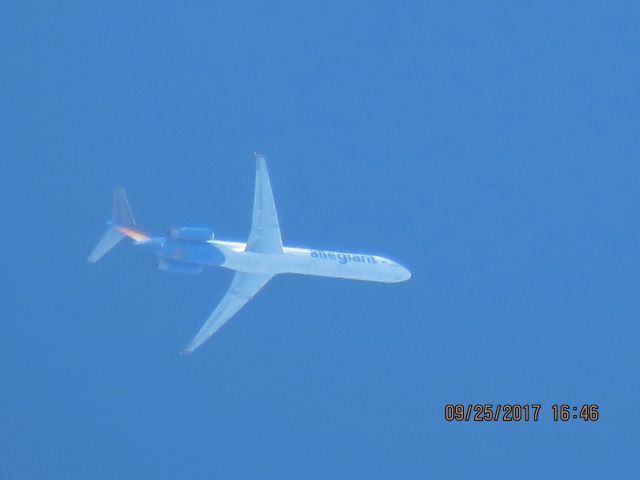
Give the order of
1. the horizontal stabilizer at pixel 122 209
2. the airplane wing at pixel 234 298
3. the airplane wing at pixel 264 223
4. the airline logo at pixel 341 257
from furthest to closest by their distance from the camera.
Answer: the horizontal stabilizer at pixel 122 209
the airplane wing at pixel 234 298
the airline logo at pixel 341 257
the airplane wing at pixel 264 223

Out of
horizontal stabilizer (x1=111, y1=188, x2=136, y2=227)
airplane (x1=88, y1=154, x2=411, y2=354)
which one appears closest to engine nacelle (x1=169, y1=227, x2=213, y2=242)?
airplane (x1=88, y1=154, x2=411, y2=354)

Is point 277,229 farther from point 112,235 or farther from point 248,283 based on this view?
point 112,235

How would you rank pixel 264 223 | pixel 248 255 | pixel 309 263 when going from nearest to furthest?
pixel 264 223, pixel 248 255, pixel 309 263

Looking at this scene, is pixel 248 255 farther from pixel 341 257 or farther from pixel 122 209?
pixel 122 209

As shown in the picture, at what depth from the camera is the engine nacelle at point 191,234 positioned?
31453 millimetres

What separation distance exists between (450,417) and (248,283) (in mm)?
11490

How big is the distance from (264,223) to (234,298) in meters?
4.44

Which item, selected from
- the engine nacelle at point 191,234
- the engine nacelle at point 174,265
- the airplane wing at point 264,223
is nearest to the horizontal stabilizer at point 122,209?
the engine nacelle at point 174,265

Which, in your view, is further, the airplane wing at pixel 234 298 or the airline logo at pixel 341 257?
the airplane wing at pixel 234 298

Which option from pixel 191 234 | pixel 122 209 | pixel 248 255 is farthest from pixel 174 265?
pixel 122 209

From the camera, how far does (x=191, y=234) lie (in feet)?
103

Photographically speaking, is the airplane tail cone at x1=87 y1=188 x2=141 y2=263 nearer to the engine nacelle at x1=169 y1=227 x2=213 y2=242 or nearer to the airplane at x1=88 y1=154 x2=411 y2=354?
the airplane at x1=88 y1=154 x2=411 y2=354

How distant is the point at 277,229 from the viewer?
1300 inches

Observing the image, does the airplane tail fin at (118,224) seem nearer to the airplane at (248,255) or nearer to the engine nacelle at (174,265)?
the airplane at (248,255)
